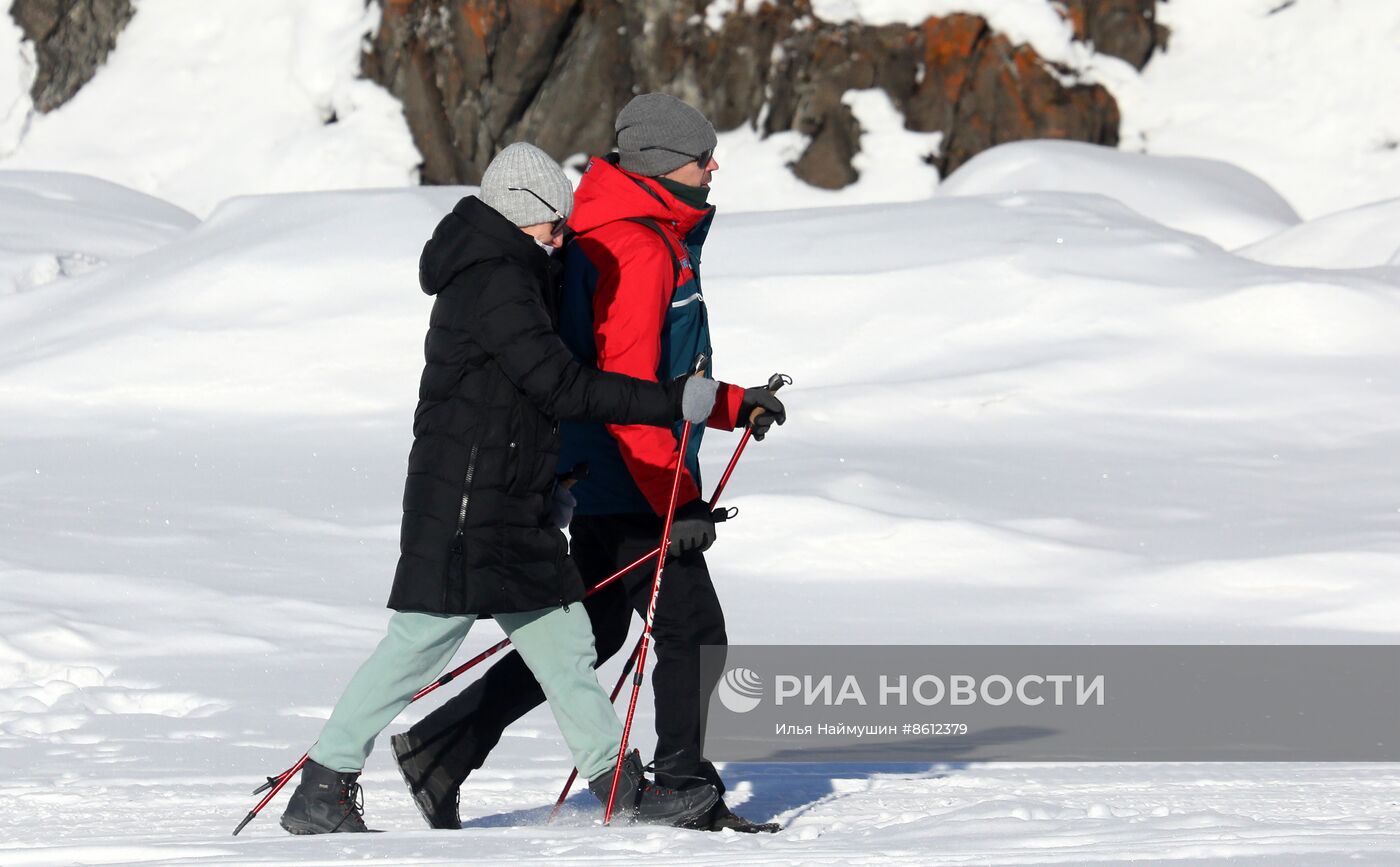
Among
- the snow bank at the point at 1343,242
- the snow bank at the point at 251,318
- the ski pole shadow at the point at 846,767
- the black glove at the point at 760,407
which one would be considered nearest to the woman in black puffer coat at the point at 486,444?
the black glove at the point at 760,407

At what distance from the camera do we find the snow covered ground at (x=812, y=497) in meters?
3.84

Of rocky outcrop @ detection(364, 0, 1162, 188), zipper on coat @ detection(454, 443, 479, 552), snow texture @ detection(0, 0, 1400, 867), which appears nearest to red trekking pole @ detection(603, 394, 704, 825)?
snow texture @ detection(0, 0, 1400, 867)

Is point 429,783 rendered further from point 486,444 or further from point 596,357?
point 596,357

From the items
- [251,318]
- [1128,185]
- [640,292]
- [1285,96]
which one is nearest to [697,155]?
[640,292]

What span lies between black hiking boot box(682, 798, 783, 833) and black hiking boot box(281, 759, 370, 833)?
2.18 feet

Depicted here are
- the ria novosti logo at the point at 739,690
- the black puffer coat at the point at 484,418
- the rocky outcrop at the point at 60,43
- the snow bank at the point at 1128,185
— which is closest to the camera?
the black puffer coat at the point at 484,418

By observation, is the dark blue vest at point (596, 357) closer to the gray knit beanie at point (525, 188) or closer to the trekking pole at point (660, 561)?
the trekking pole at point (660, 561)

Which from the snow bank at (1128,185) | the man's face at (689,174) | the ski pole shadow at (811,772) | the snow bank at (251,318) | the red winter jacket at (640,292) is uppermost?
the snow bank at (1128,185)

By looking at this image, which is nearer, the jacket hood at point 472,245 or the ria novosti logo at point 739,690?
the jacket hood at point 472,245

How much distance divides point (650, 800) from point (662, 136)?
4.41 feet

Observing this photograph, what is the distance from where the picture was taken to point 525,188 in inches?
130

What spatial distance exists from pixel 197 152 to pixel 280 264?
11893 millimetres

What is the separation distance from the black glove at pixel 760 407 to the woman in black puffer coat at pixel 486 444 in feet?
0.41

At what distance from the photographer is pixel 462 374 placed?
330cm
